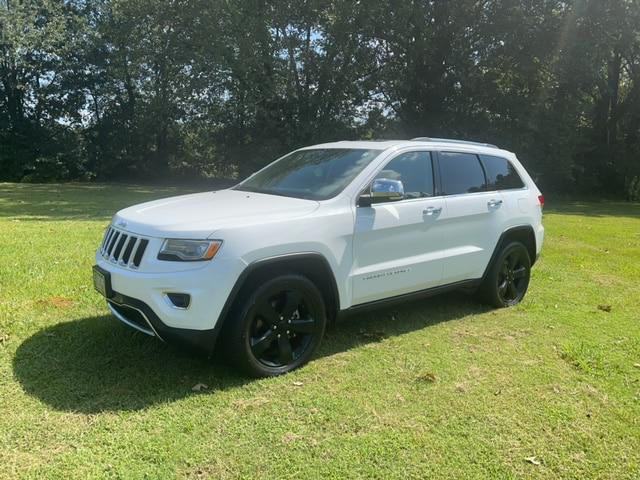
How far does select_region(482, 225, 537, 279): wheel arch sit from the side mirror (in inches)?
69.2

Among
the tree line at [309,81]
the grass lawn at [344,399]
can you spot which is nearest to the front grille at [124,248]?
the grass lawn at [344,399]

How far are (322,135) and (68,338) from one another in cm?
1985

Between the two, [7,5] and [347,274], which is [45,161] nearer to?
[7,5]

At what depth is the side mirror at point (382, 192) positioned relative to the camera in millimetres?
4145

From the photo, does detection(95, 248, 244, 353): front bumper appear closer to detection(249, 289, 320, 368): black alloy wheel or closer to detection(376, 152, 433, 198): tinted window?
detection(249, 289, 320, 368): black alloy wheel

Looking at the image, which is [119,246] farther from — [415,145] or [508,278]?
[508,278]

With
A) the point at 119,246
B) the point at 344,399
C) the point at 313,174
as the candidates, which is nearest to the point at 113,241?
the point at 119,246

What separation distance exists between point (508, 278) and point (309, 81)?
63.3 ft

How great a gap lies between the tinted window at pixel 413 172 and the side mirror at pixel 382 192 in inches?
12.6

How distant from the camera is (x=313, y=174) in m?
4.69

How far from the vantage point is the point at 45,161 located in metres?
28.1

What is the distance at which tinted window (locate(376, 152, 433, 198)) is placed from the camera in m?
4.61

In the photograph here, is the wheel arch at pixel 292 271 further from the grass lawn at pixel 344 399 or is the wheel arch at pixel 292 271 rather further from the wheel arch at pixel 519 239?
the wheel arch at pixel 519 239

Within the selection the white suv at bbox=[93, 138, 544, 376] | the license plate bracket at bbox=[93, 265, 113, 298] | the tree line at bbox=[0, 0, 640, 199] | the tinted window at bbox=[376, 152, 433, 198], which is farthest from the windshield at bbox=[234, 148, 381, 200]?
the tree line at bbox=[0, 0, 640, 199]
